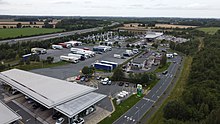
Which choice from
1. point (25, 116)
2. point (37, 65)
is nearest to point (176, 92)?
point (25, 116)

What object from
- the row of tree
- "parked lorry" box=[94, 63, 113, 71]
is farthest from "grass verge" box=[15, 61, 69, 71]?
the row of tree

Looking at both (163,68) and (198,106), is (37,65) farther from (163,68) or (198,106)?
(198,106)

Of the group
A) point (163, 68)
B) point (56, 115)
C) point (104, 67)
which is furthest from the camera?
point (163, 68)

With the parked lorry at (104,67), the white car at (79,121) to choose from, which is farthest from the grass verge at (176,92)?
the parked lorry at (104,67)

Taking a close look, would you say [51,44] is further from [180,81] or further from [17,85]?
[180,81]

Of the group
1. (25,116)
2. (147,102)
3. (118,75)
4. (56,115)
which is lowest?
(25,116)

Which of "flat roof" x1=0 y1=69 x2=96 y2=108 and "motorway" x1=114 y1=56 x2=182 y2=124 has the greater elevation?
"flat roof" x1=0 y1=69 x2=96 y2=108

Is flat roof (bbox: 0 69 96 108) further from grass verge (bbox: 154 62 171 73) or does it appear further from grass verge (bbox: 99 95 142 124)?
grass verge (bbox: 154 62 171 73)
